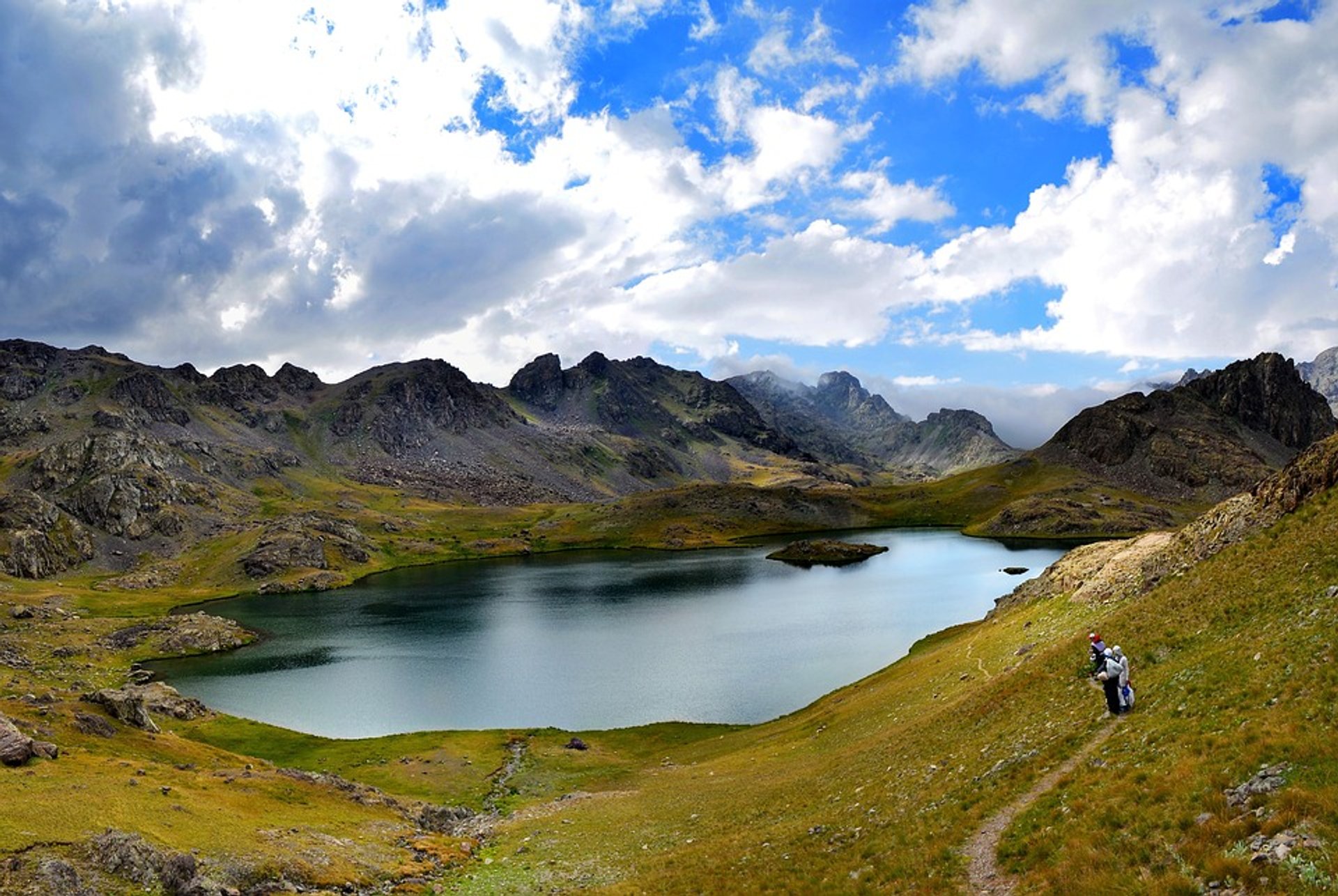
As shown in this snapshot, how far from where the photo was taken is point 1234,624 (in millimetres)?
32969

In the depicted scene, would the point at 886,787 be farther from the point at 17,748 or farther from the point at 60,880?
the point at 17,748

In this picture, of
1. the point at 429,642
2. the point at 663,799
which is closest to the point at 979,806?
the point at 663,799

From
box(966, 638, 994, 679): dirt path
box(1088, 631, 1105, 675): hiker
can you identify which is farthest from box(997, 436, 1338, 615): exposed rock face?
box(1088, 631, 1105, 675): hiker

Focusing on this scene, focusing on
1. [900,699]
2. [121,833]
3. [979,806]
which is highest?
[121,833]

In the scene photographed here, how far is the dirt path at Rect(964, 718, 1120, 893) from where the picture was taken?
21250 millimetres

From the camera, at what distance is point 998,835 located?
2419cm

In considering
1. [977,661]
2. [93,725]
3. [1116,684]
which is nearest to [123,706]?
[93,725]

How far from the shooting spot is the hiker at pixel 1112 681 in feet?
99.0

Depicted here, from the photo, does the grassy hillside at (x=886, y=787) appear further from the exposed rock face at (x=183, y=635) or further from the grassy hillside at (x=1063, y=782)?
the exposed rock face at (x=183, y=635)

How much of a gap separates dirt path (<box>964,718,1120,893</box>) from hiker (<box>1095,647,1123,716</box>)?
2.29ft

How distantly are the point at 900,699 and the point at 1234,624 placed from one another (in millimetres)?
31679

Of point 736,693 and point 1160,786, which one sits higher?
point 1160,786

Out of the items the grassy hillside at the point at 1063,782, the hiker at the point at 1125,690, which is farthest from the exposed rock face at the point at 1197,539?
the hiker at the point at 1125,690

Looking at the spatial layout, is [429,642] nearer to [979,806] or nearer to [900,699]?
[900,699]
